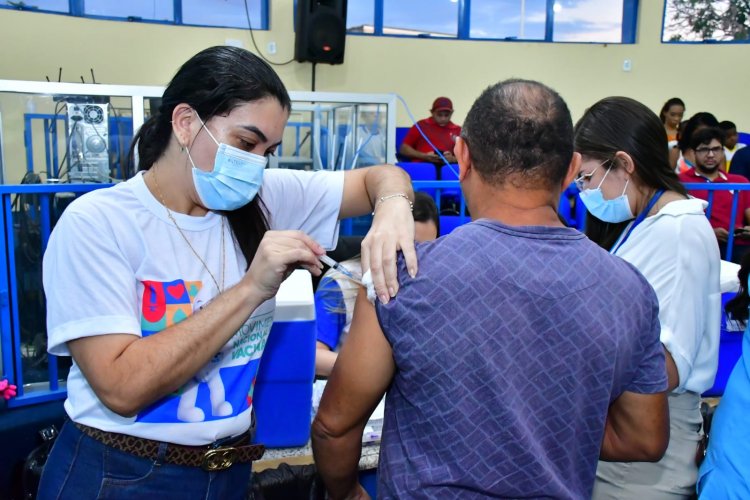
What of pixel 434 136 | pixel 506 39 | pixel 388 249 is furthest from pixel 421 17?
pixel 388 249

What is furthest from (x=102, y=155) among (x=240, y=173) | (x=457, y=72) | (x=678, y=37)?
(x=678, y=37)

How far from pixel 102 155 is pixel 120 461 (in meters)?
2.32

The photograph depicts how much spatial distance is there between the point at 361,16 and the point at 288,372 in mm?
6454

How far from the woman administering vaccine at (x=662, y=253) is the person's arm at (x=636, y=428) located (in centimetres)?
33

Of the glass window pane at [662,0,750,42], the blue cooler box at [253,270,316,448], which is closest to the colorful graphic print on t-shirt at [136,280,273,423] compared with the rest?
the blue cooler box at [253,270,316,448]

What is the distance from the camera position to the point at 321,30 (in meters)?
6.39

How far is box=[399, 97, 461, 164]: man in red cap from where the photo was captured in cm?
626

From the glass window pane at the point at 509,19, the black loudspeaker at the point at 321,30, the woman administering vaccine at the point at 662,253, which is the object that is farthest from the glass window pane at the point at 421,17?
the woman administering vaccine at the point at 662,253

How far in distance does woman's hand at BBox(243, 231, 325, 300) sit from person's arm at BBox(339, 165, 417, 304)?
9 centimetres

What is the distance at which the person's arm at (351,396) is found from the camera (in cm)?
85

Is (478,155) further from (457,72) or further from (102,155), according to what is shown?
(457,72)

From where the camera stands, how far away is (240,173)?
1101 mm

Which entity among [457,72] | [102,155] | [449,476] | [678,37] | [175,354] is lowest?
[449,476]

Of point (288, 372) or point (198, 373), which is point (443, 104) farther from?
point (198, 373)
